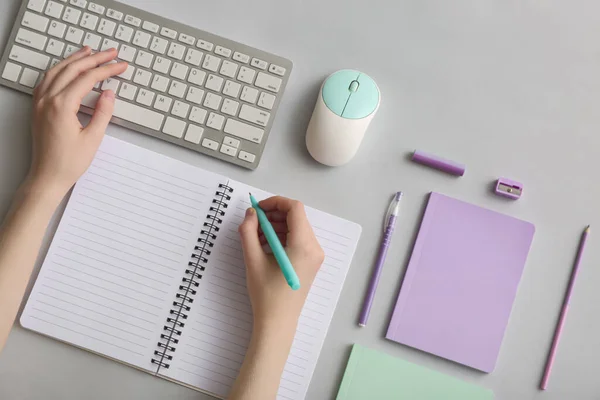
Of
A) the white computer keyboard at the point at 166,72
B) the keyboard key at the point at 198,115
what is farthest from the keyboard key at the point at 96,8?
the keyboard key at the point at 198,115

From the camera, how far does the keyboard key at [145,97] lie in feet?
2.81

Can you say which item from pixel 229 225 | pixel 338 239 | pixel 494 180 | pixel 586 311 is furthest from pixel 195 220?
pixel 586 311

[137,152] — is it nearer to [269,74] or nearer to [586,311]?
[269,74]

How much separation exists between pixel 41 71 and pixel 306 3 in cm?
42

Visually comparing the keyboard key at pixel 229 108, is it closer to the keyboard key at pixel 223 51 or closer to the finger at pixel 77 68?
the keyboard key at pixel 223 51

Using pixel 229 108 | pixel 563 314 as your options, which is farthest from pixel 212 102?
pixel 563 314

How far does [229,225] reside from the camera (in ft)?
2.81

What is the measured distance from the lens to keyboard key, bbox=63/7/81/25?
0.87m

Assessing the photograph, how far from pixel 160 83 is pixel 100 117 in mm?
102

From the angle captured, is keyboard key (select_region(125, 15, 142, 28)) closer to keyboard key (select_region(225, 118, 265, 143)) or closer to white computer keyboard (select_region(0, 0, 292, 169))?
white computer keyboard (select_region(0, 0, 292, 169))

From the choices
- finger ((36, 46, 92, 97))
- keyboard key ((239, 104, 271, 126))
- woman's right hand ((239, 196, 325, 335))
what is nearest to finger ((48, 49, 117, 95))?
finger ((36, 46, 92, 97))

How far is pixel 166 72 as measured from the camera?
861 mm

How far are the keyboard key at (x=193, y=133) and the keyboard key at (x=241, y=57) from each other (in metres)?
0.12

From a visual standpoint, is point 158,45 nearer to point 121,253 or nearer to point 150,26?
point 150,26
